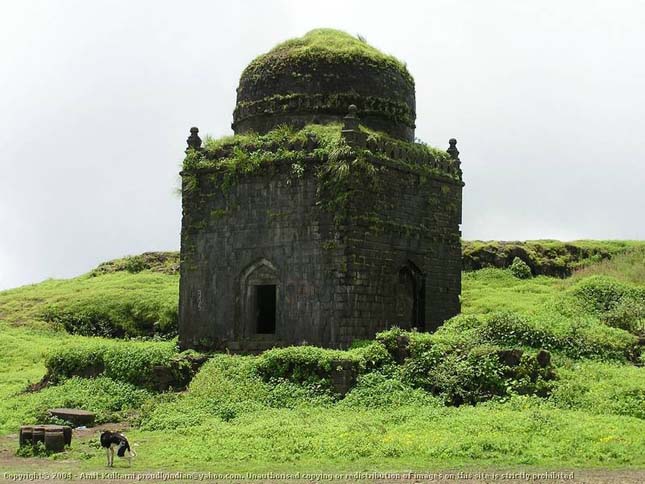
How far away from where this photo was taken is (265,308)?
65.6 feet

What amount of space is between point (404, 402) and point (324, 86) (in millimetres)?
7898

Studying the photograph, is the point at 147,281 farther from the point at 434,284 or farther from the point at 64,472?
the point at 64,472

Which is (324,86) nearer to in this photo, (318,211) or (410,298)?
(318,211)

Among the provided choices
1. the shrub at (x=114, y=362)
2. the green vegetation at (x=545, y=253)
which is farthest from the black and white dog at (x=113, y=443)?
the green vegetation at (x=545, y=253)

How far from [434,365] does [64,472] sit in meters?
7.04

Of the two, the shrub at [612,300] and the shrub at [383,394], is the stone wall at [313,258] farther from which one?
the shrub at [612,300]

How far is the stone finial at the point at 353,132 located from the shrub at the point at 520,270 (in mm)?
17670

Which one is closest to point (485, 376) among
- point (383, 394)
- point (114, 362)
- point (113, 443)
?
→ point (383, 394)

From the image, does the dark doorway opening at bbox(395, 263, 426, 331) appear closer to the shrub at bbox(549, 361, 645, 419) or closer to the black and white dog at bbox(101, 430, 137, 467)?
the shrub at bbox(549, 361, 645, 419)

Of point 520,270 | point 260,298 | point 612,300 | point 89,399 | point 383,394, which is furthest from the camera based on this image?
point 520,270

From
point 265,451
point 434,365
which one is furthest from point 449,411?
point 265,451

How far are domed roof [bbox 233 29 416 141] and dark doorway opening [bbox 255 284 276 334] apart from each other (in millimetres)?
3682

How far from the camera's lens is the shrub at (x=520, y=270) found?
115 feet

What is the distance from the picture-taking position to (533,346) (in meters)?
17.6
